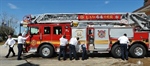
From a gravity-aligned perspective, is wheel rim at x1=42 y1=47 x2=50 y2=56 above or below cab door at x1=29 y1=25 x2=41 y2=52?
below

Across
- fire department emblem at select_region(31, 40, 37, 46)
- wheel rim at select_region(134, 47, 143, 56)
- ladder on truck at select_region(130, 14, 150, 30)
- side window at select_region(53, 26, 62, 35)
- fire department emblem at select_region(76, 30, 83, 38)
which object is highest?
ladder on truck at select_region(130, 14, 150, 30)

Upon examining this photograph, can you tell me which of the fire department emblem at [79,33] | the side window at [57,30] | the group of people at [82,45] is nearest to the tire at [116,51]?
the group of people at [82,45]

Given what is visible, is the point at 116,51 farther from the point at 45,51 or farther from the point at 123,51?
the point at 45,51

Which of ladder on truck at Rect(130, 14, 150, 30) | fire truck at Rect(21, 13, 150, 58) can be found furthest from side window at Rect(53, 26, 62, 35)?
ladder on truck at Rect(130, 14, 150, 30)

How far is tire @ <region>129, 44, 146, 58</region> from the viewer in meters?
15.1

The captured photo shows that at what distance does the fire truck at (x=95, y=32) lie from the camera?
15.1 meters

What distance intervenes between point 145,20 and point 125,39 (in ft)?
7.60

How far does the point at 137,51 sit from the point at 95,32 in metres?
2.85

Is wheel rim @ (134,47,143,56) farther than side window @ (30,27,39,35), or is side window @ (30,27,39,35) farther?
side window @ (30,27,39,35)

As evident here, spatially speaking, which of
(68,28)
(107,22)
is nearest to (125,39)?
(107,22)

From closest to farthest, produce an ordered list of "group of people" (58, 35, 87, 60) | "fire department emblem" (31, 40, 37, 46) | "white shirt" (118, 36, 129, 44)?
1. "white shirt" (118, 36, 129, 44)
2. "group of people" (58, 35, 87, 60)
3. "fire department emblem" (31, 40, 37, 46)

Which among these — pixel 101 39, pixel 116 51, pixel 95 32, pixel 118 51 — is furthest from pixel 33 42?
pixel 118 51

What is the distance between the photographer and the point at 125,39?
14328 millimetres

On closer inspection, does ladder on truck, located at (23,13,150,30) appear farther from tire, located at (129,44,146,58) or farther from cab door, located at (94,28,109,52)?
tire, located at (129,44,146,58)
